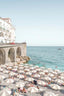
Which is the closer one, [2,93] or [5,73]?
[2,93]

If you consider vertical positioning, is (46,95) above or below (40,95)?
above

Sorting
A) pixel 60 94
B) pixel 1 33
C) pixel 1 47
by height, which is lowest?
pixel 60 94

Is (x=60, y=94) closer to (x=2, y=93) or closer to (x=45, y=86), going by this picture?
(x=45, y=86)

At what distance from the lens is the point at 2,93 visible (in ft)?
44.1

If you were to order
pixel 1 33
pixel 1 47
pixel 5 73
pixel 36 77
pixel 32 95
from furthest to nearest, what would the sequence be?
1. pixel 1 33
2. pixel 1 47
3. pixel 5 73
4. pixel 36 77
5. pixel 32 95

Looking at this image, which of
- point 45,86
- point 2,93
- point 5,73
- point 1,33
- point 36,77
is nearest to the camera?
point 2,93

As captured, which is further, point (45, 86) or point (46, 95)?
point (45, 86)

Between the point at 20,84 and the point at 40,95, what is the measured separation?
390 cm

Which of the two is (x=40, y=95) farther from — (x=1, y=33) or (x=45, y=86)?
(x=1, y=33)

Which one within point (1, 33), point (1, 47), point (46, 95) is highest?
point (1, 33)

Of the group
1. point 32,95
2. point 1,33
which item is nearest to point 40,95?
point 32,95

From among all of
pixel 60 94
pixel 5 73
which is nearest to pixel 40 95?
pixel 60 94

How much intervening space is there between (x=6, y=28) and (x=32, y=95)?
155 ft

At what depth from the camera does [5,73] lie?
2708 cm
